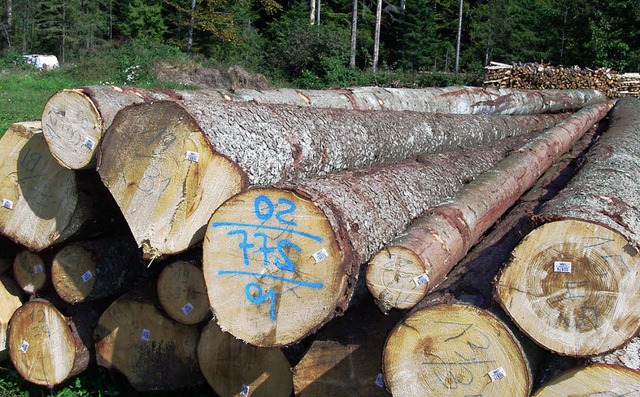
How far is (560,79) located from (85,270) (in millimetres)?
16179

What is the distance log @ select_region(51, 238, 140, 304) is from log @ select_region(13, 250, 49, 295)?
338mm

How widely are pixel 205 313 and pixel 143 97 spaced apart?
1588mm

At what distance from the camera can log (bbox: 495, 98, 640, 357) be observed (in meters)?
2.77

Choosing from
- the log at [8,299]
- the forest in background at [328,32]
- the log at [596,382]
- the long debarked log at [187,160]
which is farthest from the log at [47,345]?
the forest in background at [328,32]

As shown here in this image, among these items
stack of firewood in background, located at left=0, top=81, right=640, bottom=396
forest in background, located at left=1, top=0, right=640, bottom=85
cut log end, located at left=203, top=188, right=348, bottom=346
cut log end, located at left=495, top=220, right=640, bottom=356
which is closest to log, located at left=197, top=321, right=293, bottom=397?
stack of firewood in background, located at left=0, top=81, right=640, bottom=396

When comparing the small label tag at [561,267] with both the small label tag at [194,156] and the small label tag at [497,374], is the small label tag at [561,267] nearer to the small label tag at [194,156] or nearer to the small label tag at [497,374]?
the small label tag at [497,374]

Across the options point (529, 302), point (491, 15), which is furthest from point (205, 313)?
point (491, 15)

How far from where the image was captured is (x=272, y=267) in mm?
3090

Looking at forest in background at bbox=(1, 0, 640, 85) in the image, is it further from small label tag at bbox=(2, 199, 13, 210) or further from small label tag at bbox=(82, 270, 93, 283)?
small label tag at bbox=(82, 270, 93, 283)

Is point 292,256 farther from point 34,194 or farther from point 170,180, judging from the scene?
point 34,194

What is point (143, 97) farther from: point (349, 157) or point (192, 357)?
point (192, 357)

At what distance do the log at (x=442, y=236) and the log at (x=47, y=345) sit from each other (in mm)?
2571

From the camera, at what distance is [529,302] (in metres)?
2.87

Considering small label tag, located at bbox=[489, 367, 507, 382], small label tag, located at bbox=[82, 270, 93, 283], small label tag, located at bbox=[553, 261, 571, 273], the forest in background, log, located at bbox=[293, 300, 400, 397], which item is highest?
the forest in background
